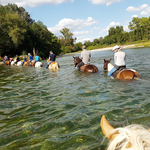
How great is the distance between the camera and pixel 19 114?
4613 millimetres

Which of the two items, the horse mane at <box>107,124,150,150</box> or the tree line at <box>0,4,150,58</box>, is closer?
the horse mane at <box>107,124,150,150</box>

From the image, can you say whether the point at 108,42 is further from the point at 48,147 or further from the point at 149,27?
the point at 48,147

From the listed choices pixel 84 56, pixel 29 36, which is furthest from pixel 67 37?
pixel 84 56

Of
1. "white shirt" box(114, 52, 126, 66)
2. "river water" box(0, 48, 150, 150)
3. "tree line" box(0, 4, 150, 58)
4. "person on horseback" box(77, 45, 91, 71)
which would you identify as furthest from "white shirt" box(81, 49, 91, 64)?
"tree line" box(0, 4, 150, 58)

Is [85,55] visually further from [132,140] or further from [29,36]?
[29,36]

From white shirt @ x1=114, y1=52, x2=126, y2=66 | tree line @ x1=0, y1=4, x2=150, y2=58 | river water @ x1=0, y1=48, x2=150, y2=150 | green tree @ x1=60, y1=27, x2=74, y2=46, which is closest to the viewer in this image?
river water @ x1=0, y1=48, x2=150, y2=150

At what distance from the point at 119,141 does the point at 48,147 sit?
1.95 metres

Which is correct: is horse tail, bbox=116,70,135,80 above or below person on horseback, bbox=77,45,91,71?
below

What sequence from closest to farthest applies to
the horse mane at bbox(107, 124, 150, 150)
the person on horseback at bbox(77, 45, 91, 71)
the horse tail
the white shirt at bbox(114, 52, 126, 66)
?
the horse mane at bbox(107, 124, 150, 150) → the horse tail → the white shirt at bbox(114, 52, 126, 66) → the person on horseback at bbox(77, 45, 91, 71)

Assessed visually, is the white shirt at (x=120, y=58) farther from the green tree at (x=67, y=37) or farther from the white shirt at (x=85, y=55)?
the green tree at (x=67, y=37)

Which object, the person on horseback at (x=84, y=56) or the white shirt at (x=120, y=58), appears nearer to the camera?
the white shirt at (x=120, y=58)

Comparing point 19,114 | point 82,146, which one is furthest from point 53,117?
point 82,146

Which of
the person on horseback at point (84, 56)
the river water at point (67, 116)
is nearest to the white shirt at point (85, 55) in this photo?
the person on horseback at point (84, 56)

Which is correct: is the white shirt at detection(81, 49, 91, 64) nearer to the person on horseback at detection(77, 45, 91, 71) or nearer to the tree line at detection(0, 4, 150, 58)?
the person on horseback at detection(77, 45, 91, 71)
